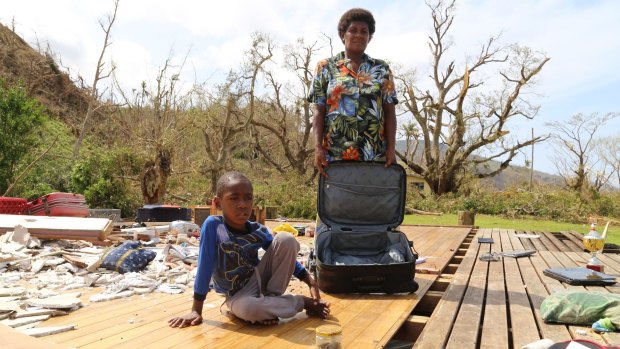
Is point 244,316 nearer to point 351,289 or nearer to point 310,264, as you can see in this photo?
point 351,289

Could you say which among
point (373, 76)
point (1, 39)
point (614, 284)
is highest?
point (1, 39)

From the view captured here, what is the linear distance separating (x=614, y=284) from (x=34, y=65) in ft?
68.7

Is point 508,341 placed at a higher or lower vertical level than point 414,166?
lower

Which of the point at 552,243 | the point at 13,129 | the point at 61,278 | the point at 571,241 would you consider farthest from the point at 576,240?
the point at 13,129

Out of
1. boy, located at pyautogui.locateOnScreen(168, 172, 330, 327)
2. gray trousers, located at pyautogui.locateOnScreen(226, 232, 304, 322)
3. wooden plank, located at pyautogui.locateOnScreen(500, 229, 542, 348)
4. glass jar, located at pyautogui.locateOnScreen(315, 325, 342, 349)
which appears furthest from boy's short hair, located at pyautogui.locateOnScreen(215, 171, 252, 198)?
wooden plank, located at pyautogui.locateOnScreen(500, 229, 542, 348)

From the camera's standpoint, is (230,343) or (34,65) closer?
(230,343)

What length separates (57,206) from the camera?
263 inches

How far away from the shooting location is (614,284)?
10.9 feet

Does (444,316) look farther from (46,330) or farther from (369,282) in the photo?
(46,330)

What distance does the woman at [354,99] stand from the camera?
3.55 m

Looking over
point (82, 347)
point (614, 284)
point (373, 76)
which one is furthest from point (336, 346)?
point (614, 284)

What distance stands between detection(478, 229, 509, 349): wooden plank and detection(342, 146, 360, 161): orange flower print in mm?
1302

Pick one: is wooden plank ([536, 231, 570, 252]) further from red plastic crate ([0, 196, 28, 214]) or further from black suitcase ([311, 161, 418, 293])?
red plastic crate ([0, 196, 28, 214])

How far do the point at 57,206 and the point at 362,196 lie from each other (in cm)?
479
